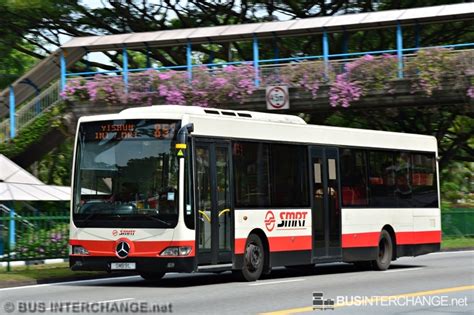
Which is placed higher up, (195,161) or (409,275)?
(195,161)

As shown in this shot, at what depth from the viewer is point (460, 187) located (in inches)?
2756

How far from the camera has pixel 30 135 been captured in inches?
1587

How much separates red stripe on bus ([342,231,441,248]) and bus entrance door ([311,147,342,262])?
1.53 feet

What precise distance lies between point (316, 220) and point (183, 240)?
16.1ft

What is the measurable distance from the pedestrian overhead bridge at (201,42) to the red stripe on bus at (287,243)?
49.9 feet

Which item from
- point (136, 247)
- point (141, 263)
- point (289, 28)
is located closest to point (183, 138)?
point (136, 247)

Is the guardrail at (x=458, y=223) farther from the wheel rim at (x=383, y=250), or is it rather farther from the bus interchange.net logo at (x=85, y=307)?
the bus interchange.net logo at (x=85, y=307)

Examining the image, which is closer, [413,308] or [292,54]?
[413,308]

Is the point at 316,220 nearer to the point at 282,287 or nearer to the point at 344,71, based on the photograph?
the point at 282,287

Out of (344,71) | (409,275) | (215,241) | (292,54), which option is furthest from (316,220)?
(292,54)

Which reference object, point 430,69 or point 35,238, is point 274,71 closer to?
point 430,69

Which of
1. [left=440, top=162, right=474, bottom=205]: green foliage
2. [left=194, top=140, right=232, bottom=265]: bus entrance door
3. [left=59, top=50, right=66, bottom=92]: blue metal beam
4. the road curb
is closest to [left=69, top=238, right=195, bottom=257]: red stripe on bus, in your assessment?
[left=194, top=140, right=232, bottom=265]: bus entrance door

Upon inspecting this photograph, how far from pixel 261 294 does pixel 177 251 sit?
2.15m

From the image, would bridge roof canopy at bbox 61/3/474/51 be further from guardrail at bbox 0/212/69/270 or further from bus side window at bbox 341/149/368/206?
guardrail at bbox 0/212/69/270
